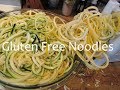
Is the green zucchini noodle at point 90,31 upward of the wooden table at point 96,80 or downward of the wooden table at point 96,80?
upward

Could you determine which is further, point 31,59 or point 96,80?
point 96,80

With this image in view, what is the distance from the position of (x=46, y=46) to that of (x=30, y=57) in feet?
0.19

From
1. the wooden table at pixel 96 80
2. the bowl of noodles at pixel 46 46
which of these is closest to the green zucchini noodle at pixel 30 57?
the bowl of noodles at pixel 46 46

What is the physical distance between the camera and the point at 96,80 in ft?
2.57

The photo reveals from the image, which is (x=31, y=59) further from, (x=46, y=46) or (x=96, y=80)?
(x=96, y=80)

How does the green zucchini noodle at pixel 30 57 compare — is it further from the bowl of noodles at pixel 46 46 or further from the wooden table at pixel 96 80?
the wooden table at pixel 96 80

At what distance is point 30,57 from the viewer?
2.03 ft

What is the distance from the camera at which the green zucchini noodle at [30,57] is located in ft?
1.94

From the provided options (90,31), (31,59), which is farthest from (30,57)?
(90,31)

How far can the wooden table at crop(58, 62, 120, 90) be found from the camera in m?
0.75

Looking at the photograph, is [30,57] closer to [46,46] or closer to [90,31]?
[46,46]

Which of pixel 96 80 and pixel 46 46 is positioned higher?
pixel 46 46

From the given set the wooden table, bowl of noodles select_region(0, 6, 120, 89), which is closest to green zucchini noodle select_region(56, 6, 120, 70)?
bowl of noodles select_region(0, 6, 120, 89)

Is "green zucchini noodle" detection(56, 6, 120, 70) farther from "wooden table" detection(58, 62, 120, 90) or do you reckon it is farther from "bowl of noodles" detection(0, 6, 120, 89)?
"wooden table" detection(58, 62, 120, 90)
